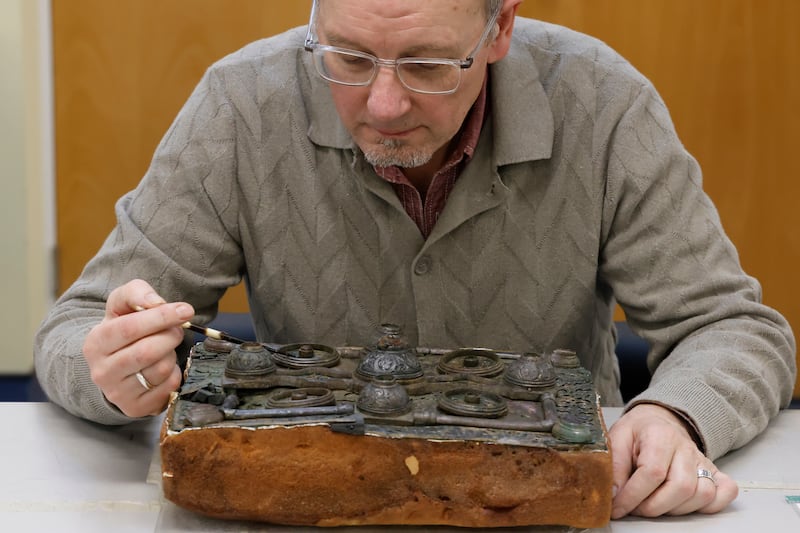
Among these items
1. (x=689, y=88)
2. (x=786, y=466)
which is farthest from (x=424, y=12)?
(x=689, y=88)

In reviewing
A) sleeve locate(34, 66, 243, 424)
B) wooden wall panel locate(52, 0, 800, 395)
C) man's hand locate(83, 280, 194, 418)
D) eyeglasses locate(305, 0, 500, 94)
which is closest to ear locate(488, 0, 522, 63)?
eyeglasses locate(305, 0, 500, 94)

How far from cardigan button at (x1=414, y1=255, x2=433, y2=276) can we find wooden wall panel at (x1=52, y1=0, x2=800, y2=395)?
4.97 feet

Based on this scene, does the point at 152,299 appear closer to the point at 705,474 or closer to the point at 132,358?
the point at 132,358

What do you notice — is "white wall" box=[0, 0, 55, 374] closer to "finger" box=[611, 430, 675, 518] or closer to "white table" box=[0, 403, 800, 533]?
"white table" box=[0, 403, 800, 533]

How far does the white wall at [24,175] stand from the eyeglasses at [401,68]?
1866mm

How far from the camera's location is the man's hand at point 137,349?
4.46ft

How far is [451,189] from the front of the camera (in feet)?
5.88

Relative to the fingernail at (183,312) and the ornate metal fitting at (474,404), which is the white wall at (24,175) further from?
the ornate metal fitting at (474,404)

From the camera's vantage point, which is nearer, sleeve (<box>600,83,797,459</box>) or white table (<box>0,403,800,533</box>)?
white table (<box>0,403,800,533</box>)

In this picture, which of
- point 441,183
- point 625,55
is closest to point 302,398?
point 441,183

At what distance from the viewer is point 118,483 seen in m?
1.39

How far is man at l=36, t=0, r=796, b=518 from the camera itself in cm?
170

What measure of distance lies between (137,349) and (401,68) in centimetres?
53

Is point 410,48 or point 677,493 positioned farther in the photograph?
point 410,48
